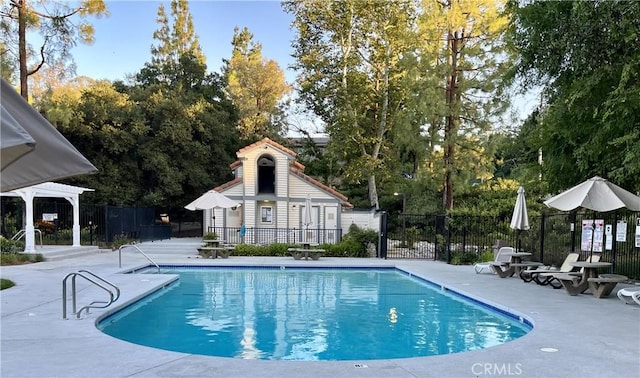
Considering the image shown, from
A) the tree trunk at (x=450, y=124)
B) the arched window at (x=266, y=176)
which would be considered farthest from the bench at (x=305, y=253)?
the tree trunk at (x=450, y=124)

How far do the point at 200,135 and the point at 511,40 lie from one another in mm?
20737

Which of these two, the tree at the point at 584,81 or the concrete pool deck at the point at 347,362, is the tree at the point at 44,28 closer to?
the concrete pool deck at the point at 347,362

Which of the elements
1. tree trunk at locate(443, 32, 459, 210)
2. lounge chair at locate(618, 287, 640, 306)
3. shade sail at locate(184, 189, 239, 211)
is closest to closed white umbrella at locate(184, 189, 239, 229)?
shade sail at locate(184, 189, 239, 211)

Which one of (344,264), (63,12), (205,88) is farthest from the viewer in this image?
(205,88)

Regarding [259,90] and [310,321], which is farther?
[259,90]

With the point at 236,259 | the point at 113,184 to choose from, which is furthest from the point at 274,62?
the point at 236,259

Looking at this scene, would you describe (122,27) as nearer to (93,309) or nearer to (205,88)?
(205,88)

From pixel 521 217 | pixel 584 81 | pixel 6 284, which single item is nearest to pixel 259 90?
pixel 521 217

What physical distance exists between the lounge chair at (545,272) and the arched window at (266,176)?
558 inches

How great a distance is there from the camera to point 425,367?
204 inches

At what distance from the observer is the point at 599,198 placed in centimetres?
1006

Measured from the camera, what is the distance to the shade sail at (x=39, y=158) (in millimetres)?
2750

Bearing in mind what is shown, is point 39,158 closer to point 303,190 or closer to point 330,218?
point 303,190

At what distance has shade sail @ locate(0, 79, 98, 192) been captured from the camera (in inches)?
108
